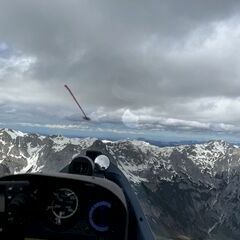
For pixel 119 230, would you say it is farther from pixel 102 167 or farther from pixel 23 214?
pixel 102 167

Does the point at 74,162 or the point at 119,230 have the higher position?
the point at 74,162

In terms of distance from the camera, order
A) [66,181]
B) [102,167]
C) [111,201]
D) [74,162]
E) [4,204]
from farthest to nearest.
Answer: [102,167] → [74,162] → [66,181] → [111,201] → [4,204]

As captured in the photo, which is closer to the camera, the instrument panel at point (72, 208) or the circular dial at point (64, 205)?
the instrument panel at point (72, 208)

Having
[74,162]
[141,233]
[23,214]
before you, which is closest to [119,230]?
[141,233]

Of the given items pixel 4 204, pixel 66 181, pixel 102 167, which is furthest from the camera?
pixel 102 167

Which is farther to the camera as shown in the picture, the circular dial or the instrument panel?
the circular dial
